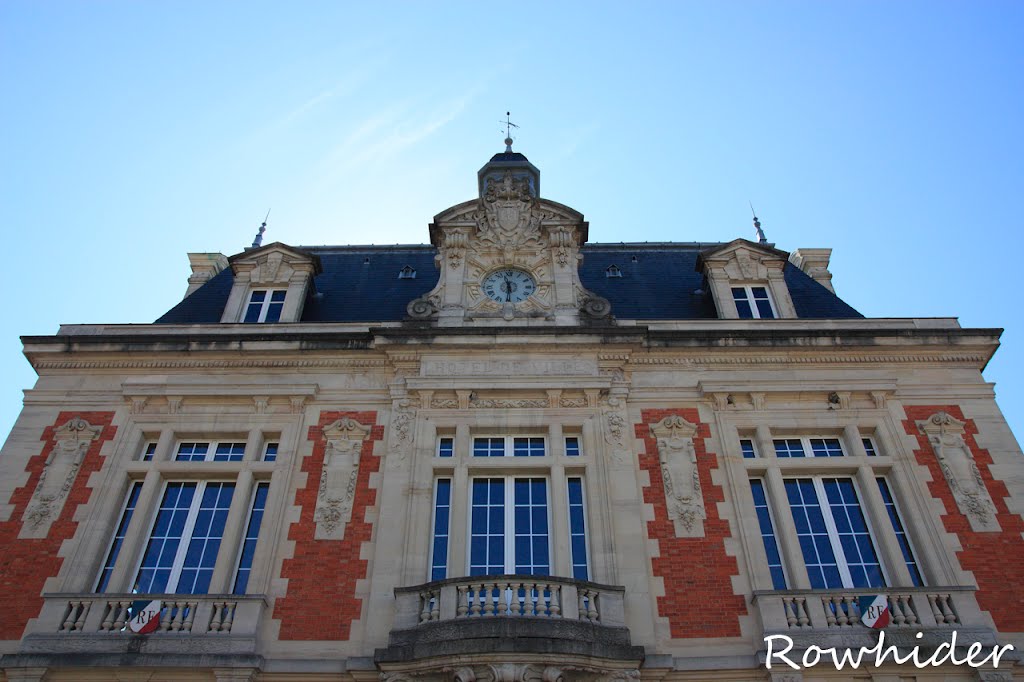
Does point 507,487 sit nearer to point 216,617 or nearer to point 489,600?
point 489,600

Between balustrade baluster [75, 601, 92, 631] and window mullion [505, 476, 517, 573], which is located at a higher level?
window mullion [505, 476, 517, 573]

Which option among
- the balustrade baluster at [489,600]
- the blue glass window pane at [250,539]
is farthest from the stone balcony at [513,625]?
the blue glass window pane at [250,539]

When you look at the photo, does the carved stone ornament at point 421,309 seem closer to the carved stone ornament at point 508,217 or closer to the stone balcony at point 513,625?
the carved stone ornament at point 508,217

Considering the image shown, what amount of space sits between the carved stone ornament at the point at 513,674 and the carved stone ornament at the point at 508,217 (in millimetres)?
8008

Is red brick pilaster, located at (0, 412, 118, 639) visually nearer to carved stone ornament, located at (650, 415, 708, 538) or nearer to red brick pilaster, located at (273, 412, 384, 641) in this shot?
red brick pilaster, located at (273, 412, 384, 641)

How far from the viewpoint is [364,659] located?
33.4 ft

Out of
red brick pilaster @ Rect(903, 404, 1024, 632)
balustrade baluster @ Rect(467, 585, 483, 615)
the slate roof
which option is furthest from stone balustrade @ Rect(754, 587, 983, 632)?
the slate roof

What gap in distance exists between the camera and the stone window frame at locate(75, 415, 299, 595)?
442 inches

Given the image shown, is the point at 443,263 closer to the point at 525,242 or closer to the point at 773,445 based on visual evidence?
the point at 525,242

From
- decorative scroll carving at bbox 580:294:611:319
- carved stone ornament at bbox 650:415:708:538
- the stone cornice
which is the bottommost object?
carved stone ornament at bbox 650:415:708:538

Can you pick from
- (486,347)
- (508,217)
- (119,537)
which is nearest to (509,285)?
(508,217)

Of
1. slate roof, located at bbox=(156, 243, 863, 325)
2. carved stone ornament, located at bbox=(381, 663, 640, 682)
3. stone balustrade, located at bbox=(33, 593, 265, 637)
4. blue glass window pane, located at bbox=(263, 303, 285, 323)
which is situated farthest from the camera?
slate roof, located at bbox=(156, 243, 863, 325)

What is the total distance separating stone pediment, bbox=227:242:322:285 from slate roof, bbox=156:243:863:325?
72 cm

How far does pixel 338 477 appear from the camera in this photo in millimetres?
12242
